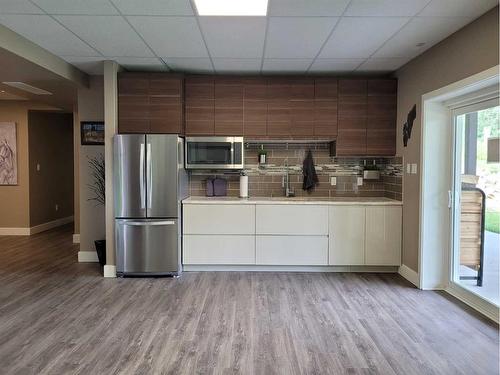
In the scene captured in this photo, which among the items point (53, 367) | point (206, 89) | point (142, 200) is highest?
point (206, 89)

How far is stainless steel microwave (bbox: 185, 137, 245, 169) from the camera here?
15.7ft

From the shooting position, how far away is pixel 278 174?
17.2 ft

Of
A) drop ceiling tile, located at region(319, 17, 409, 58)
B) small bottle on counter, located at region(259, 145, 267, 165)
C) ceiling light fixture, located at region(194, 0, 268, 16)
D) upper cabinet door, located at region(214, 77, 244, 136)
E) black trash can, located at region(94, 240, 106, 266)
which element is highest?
ceiling light fixture, located at region(194, 0, 268, 16)

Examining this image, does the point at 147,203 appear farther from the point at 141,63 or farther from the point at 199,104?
the point at 141,63

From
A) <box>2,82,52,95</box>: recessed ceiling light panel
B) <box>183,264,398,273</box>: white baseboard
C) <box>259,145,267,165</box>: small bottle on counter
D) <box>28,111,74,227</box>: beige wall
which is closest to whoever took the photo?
<box>183,264,398,273</box>: white baseboard

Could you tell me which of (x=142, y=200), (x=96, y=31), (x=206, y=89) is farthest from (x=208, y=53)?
(x=142, y=200)

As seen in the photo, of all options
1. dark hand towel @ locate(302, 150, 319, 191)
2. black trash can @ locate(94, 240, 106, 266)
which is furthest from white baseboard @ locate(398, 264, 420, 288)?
black trash can @ locate(94, 240, 106, 266)

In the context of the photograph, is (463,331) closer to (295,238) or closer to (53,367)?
(295,238)

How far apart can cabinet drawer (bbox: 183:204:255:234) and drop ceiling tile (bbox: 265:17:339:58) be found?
183 centimetres

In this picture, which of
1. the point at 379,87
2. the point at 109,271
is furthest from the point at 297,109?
the point at 109,271

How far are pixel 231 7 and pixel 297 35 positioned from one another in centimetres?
79

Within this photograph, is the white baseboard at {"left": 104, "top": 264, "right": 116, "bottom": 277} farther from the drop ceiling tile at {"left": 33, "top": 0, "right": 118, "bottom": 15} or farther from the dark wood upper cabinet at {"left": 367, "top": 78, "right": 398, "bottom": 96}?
the dark wood upper cabinet at {"left": 367, "top": 78, "right": 398, "bottom": 96}

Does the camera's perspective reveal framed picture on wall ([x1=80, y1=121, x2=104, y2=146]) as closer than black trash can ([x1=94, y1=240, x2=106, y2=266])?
No

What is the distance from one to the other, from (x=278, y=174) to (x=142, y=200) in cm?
188
